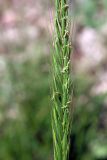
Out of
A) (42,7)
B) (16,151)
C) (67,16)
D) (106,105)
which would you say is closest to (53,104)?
(67,16)

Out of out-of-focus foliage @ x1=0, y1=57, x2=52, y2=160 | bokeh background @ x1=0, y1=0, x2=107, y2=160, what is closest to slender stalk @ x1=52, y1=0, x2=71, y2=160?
bokeh background @ x1=0, y1=0, x2=107, y2=160

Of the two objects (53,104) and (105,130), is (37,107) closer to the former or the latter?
(105,130)

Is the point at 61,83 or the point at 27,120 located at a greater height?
the point at 61,83

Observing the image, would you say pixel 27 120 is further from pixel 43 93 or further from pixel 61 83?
pixel 61 83

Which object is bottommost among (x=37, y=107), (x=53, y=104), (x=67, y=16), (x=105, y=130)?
(x=105, y=130)

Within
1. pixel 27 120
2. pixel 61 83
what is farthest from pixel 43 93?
pixel 61 83

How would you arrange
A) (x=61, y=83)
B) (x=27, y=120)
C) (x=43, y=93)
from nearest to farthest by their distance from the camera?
1. (x=61, y=83)
2. (x=27, y=120)
3. (x=43, y=93)

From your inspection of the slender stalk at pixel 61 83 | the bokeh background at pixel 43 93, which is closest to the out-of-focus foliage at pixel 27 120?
the bokeh background at pixel 43 93
